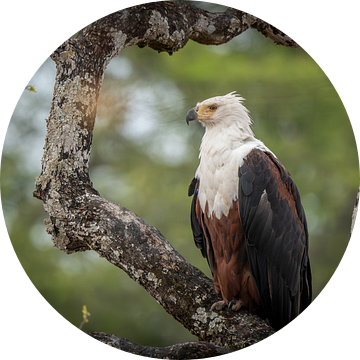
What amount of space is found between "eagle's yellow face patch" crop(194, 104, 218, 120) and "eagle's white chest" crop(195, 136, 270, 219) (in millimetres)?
354

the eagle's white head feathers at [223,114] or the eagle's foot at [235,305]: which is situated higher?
the eagle's white head feathers at [223,114]

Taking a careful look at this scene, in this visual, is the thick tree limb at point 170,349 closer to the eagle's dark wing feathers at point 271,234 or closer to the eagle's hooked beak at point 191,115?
the eagle's dark wing feathers at point 271,234

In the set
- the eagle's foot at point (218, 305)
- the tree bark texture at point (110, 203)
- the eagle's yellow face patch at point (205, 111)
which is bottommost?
the eagle's foot at point (218, 305)

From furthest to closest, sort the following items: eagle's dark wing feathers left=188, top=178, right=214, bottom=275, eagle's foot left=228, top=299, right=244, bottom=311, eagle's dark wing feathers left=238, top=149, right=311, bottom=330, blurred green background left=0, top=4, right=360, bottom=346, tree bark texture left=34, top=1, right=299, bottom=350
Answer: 1. blurred green background left=0, top=4, right=360, bottom=346
2. eagle's dark wing feathers left=188, top=178, right=214, bottom=275
3. eagle's dark wing feathers left=238, top=149, right=311, bottom=330
4. eagle's foot left=228, top=299, right=244, bottom=311
5. tree bark texture left=34, top=1, right=299, bottom=350

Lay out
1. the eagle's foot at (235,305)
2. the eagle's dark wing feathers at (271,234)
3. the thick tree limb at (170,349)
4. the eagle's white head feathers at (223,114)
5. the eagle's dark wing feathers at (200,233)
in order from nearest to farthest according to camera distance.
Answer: the thick tree limb at (170,349) < the eagle's foot at (235,305) < the eagle's dark wing feathers at (271,234) < the eagle's dark wing feathers at (200,233) < the eagle's white head feathers at (223,114)

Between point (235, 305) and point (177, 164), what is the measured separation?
5670 millimetres

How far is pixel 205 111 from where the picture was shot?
12.6ft

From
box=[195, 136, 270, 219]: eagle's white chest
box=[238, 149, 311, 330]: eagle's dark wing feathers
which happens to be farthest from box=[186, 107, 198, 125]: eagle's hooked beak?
box=[238, 149, 311, 330]: eagle's dark wing feathers

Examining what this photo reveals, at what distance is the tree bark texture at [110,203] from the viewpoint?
288 cm

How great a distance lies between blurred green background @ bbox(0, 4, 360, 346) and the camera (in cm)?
700

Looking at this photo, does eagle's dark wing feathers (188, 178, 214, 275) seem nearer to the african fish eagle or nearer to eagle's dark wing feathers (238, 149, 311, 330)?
the african fish eagle

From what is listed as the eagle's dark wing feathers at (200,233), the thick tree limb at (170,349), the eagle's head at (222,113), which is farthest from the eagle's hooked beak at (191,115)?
the thick tree limb at (170,349)

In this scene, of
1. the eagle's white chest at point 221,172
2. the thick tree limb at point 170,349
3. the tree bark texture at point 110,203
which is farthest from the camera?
the eagle's white chest at point 221,172

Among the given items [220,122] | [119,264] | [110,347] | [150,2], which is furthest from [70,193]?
[150,2]
